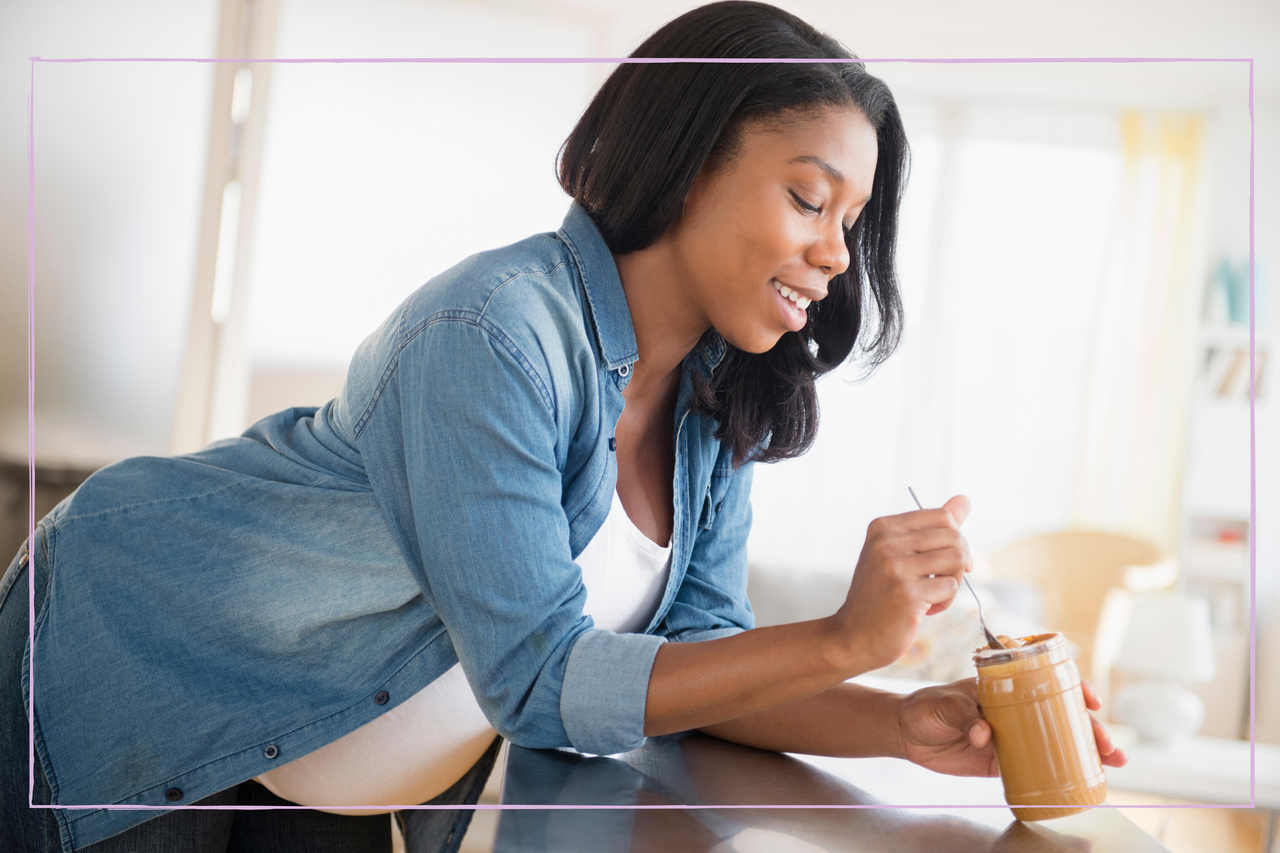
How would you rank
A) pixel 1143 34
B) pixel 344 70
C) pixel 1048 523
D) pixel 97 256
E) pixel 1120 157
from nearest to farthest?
pixel 97 256, pixel 344 70, pixel 1120 157, pixel 1143 34, pixel 1048 523

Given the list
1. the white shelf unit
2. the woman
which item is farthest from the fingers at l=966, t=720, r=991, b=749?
the white shelf unit

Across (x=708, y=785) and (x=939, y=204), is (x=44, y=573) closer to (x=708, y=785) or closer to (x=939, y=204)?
(x=708, y=785)

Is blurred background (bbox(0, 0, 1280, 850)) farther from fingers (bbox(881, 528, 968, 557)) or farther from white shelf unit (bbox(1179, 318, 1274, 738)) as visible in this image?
white shelf unit (bbox(1179, 318, 1274, 738))

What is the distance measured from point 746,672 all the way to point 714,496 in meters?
0.24

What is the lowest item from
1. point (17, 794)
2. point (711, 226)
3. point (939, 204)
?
point (17, 794)

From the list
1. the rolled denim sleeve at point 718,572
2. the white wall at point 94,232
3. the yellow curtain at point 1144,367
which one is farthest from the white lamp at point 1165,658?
the white wall at point 94,232

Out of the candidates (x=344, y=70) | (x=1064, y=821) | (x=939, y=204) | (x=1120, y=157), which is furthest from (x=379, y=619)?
(x=1120, y=157)

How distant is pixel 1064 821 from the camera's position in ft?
1.73

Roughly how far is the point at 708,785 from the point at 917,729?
14cm

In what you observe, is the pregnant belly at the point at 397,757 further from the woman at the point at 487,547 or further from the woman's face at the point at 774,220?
the woman's face at the point at 774,220

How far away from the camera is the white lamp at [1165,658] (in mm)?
1903

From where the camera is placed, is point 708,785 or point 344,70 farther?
point 344,70

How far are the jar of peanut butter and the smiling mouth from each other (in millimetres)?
248

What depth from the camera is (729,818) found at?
0.51 metres
